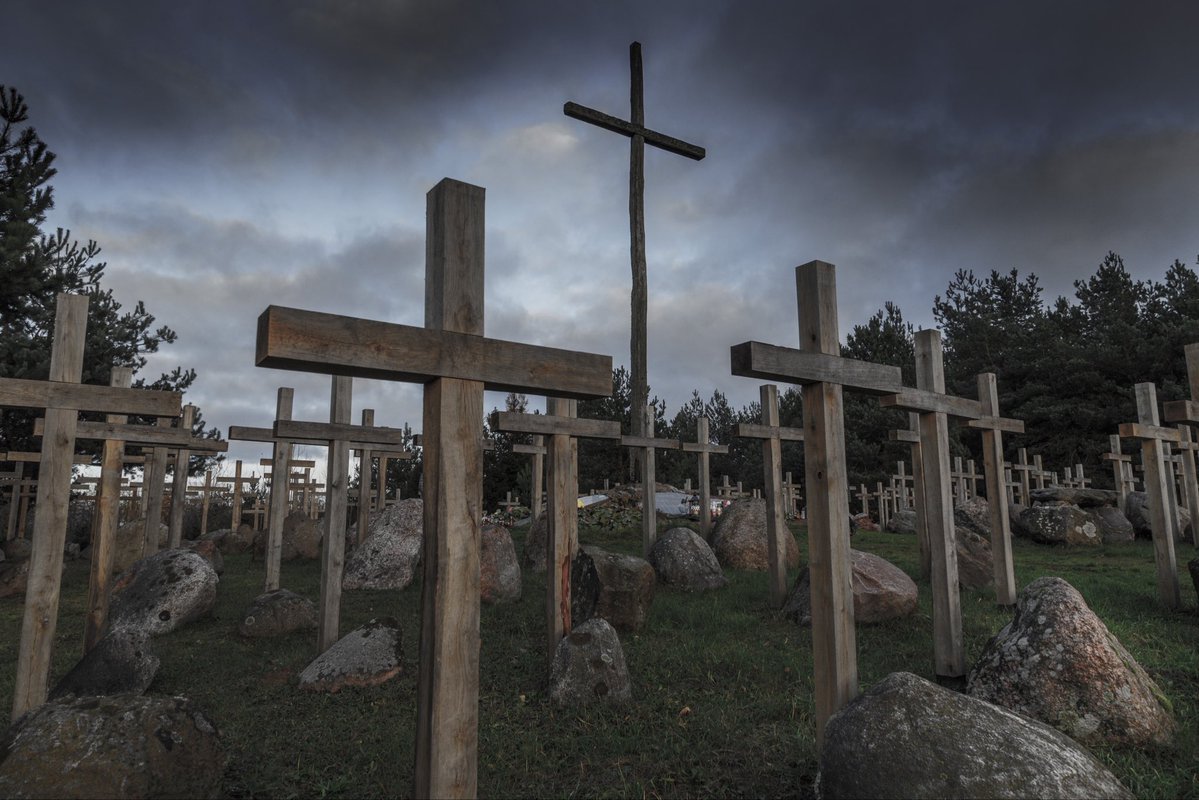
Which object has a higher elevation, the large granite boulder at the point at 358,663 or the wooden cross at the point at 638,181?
the wooden cross at the point at 638,181

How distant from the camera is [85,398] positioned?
579 centimetres

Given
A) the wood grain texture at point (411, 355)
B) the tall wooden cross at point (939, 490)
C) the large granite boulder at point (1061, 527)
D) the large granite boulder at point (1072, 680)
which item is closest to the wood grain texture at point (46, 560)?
the wood grain texture at point (411, 355)

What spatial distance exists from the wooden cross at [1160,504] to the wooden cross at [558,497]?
6.41 metres

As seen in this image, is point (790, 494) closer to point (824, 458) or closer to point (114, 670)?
point (824, 458)

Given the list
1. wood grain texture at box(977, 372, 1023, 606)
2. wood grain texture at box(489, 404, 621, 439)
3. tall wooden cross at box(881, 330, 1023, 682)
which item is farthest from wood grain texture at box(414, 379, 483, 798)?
wood grain texture at box(977, 372, 1023, 606)

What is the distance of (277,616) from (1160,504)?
10795 millimetres

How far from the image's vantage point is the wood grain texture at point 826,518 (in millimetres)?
4094

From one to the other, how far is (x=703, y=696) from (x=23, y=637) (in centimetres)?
525

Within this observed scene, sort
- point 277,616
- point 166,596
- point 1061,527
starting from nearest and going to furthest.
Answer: point 277,616, point 166,596, point 1061,527

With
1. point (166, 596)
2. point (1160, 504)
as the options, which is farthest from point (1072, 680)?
point (166, 596)

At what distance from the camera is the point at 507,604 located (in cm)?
1030

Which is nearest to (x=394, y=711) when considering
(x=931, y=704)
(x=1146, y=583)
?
(x=931, y=704)

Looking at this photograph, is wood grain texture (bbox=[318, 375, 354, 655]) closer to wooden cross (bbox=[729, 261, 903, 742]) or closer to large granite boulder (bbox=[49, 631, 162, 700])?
large granite boulder (bbox=[49, 631, 162, 700])

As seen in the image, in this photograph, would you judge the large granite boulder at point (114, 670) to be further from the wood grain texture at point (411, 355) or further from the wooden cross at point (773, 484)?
the wooden cross at point (773, 484)
